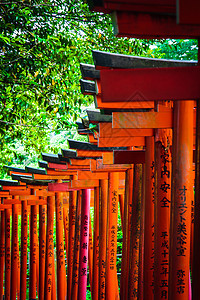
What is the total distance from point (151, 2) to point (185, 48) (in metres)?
15.9

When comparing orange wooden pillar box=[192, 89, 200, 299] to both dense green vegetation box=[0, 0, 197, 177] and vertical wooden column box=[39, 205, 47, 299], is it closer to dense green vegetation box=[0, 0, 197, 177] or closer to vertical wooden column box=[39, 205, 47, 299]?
dense green vegetation box=[0, 0, 197, 177]

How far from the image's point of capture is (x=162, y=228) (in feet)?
15.7

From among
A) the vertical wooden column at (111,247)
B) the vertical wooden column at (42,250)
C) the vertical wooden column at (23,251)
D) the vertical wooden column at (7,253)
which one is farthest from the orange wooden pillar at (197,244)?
the vertical wooden column at (7,253)

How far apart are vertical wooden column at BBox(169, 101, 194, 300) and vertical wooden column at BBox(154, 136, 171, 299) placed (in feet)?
1.92

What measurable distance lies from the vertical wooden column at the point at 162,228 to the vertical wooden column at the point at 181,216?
1.92 feet

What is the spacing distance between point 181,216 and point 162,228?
686 millimetres

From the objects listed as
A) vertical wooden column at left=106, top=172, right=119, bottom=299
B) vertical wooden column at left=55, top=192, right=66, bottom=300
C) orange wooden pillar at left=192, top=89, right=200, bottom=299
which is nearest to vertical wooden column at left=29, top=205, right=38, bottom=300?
vertical wooden column at left=55, top=192, right=66, bottom=300

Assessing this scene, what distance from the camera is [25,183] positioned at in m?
12.3

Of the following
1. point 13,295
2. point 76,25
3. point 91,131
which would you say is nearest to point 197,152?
point 91,131

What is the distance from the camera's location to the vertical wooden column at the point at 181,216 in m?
4.11

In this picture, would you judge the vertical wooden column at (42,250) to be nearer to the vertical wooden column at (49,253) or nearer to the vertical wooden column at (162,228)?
the vertical wooden column at (49,253)

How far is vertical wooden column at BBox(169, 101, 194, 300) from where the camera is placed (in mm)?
4105

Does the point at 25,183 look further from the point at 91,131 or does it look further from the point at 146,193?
the point at 146,193

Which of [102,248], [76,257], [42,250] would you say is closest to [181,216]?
[102,248]
